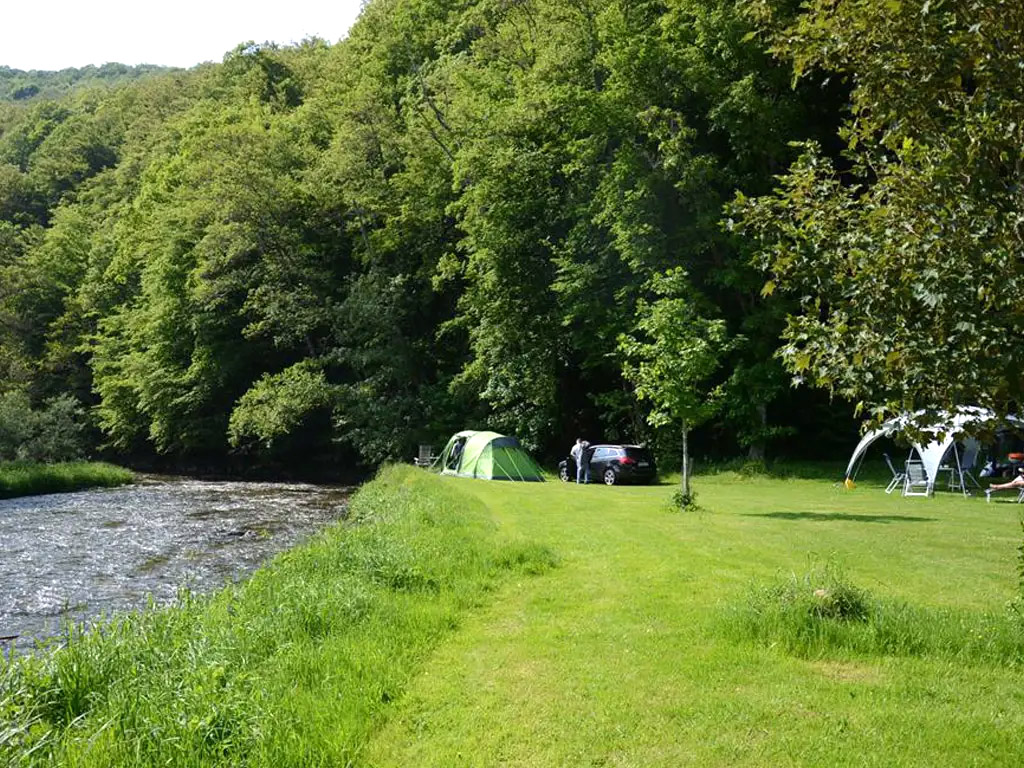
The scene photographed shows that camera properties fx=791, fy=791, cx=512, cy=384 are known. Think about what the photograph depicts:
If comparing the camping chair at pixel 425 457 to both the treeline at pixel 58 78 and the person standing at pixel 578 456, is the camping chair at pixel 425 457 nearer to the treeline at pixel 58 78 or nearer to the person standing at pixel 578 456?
the person standing at pixel 578 456

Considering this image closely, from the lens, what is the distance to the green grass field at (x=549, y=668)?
16.1 feet

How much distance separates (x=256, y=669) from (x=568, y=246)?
27593 mm

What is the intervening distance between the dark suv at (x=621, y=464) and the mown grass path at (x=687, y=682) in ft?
49.7

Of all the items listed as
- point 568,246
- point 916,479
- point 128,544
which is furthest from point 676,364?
point 568,246

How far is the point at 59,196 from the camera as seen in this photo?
8425 cm

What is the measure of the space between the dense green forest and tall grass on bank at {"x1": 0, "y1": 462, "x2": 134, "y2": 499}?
23.4 ft

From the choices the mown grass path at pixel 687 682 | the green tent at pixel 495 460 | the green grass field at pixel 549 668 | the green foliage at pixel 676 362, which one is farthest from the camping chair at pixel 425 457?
the mown grass path at pixel 687 682

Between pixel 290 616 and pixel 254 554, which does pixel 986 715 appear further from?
pixel 254 554

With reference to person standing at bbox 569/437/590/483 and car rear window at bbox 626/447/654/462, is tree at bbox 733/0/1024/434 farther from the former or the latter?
person standing at bbox 569/437/590/483

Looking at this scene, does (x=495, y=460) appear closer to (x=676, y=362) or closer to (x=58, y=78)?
(x=676, y=362)

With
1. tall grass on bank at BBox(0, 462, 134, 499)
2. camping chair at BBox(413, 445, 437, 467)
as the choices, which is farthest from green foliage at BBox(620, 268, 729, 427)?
tall grass on bank at BBox(0, 462, 134, 499)

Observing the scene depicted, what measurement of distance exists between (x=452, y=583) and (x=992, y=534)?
963cm

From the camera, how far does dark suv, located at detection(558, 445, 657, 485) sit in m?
26.8

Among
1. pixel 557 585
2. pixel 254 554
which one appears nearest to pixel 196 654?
pixel 557 585
